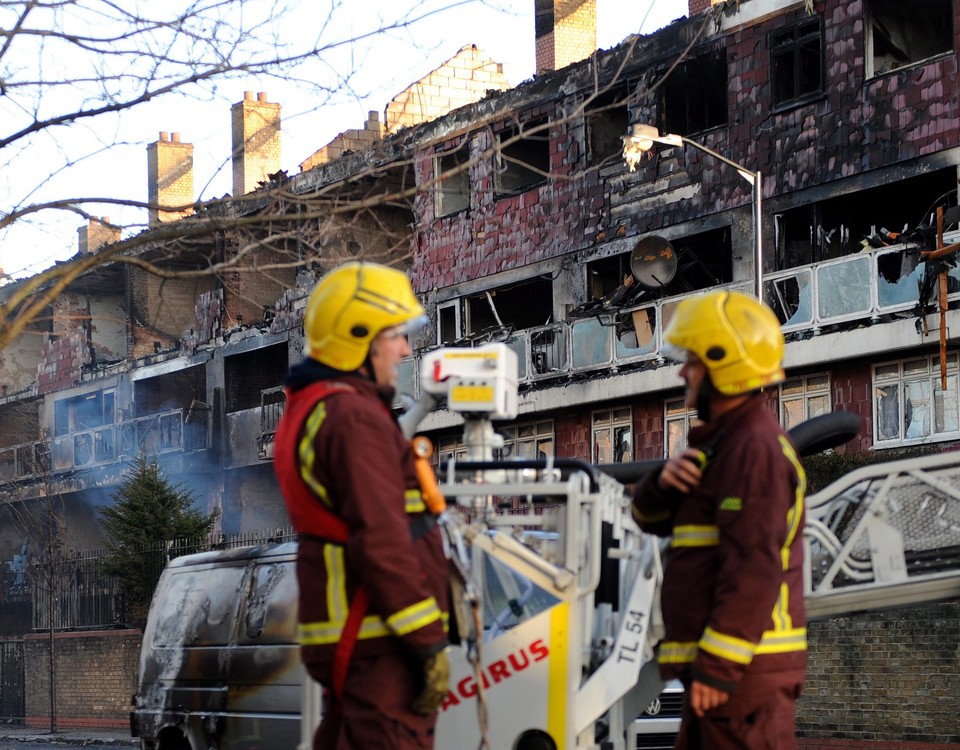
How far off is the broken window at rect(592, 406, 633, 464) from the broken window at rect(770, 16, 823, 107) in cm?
620

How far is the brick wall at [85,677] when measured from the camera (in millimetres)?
28255

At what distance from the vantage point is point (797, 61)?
26.1 m

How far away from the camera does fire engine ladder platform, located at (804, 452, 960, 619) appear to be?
8.74 metres

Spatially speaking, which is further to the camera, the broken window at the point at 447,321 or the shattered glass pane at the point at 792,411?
the broken window at the point at 447,321

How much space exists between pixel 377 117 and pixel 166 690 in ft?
99.8

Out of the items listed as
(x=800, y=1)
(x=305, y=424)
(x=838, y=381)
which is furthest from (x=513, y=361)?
(x=800, y=1)

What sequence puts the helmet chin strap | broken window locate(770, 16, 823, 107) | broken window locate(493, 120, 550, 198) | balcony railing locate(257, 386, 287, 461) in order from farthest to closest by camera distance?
1. balcony railing locate(257, 386, 287, 461)
2. broken window locate(493, 120, 550, 198)
3. broken window locate(770, 16, 823, 107)
4. the helmet chin strap

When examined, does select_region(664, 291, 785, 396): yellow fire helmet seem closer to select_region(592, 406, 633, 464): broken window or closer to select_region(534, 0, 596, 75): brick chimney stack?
select_region(592, 406, 633, 464): broken window

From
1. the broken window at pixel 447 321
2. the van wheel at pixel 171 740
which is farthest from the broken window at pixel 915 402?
the van wheel at pixel 171 740

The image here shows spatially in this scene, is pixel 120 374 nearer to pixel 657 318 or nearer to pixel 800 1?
pixel 657 318

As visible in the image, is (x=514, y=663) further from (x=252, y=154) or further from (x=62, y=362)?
(x=62, y=362)

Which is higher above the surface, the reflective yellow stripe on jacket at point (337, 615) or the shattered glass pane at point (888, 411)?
the shattered glass pane at point (888, 411)

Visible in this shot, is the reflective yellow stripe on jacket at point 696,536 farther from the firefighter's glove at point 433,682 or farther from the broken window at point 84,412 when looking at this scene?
the broken window at point 84,412

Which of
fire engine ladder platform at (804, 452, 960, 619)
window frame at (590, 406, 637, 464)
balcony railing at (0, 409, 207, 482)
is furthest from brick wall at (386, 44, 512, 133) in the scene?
fire engine ladder platform at (804, 452, 960, 619)
